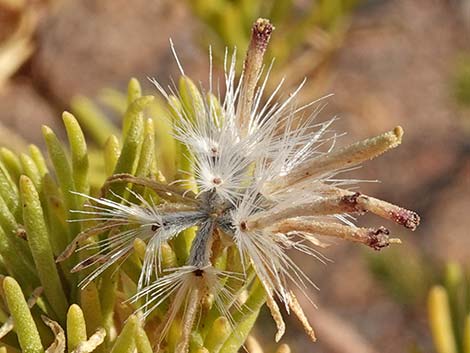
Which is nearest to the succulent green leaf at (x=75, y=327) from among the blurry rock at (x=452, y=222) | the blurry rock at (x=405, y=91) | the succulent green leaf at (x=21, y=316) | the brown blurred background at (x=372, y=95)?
the succulent green leaf at (x=21, y=316)

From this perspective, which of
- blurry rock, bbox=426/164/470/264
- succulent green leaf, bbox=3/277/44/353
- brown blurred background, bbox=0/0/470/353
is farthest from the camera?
blurry rock, bbox=426/164/470/264

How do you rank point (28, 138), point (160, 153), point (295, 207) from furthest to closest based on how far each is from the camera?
point (28, 138) < point (160, 153) < point (295, 207)

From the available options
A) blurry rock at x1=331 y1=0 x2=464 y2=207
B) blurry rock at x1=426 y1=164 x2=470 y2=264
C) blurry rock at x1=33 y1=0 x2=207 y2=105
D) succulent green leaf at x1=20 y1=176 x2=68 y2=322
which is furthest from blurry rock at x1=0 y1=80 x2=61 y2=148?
succulent green leaf at x1=20 y1=176 x2=68 y2=322

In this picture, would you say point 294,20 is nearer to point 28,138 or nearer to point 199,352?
point 199,352

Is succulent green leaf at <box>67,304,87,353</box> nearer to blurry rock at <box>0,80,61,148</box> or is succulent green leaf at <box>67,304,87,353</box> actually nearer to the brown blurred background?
the brown blurred background

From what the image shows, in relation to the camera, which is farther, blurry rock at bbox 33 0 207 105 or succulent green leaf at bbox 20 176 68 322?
blurry rock at bbox 33 0 207 105

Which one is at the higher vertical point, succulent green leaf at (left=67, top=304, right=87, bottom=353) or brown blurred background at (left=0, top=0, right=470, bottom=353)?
brown blurred background at (left=0, top=0, right=470, bottom=353)

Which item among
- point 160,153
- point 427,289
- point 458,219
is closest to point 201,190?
point 160,153

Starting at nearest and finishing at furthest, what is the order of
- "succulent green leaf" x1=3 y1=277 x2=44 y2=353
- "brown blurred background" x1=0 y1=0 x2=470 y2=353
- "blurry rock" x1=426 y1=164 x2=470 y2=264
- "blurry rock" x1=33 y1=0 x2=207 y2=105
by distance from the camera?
"succulent green leaf" x1=3 y1=277 x2=44 y2=353, "brown blurred background" x1=0 y1=0 x2=470 y2=353, "blurry rock" x1=426 y1=164 x2=470 y2=264, "blurry rock" x1=33 y1=0 x2=207 y2=105

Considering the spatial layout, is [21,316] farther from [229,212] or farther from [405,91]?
[405,91]

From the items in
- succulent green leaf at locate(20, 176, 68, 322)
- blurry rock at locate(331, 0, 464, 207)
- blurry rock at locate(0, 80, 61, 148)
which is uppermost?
blurry rock at locate(331, 0, 464, 207)
